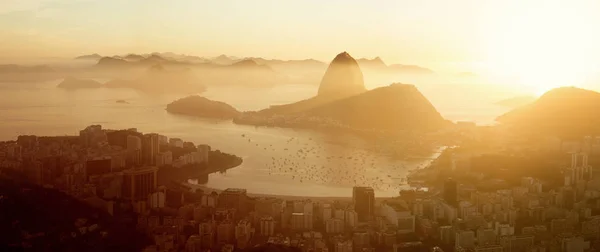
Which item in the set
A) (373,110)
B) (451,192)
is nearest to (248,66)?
(373,110)

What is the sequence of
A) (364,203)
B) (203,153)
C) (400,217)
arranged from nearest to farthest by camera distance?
(400,217), (364,203), (203,153)

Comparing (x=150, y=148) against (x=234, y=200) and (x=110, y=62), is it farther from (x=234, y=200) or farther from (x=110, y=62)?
(x=110, y=62)

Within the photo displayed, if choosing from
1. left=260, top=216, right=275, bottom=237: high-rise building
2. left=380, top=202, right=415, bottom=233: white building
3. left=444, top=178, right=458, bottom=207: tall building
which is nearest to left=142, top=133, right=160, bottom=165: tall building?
left=260, top=216, right=275, bottom=237: high-rise building

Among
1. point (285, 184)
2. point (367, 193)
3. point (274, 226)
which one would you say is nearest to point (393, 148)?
point (285, 184)

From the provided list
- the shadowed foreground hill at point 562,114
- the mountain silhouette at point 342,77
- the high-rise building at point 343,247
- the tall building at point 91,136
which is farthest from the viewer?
the mountain silhouette at point 342,77

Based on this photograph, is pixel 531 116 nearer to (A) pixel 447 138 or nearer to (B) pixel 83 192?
(A) pixel 447 138

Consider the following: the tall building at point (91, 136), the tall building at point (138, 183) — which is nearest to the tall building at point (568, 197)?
the tall building at point (138, 183)

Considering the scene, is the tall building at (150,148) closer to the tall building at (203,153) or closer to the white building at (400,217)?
the tall building at (203,153)
